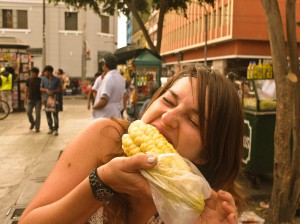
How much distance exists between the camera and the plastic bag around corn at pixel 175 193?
1225mm

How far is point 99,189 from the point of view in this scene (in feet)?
4.14

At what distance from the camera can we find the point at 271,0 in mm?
4223

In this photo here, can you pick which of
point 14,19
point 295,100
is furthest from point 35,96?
point 14,19

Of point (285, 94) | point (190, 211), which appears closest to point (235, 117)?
point (190, 211)

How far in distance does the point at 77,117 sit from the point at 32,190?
9.60m

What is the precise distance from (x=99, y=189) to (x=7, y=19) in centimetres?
3520

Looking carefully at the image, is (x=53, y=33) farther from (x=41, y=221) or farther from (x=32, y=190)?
(x=41, y=221)

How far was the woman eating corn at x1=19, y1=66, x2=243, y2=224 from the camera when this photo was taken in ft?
4.23

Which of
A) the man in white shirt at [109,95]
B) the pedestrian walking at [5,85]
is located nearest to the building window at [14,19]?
the pedestrian walking at [5,85]

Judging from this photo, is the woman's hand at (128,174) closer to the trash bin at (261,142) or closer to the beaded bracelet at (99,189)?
the beaded bracelet at (99,189)

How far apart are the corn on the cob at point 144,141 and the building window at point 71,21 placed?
A: 3391cm

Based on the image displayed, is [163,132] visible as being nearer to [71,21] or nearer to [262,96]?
[262,96]

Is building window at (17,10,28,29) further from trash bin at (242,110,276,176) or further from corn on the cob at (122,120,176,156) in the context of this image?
corn on the cob at (122,120,176,156)

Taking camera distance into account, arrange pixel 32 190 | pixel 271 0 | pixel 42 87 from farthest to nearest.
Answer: pixel 42 87 < pixel 32 190 < pixel 271 0
